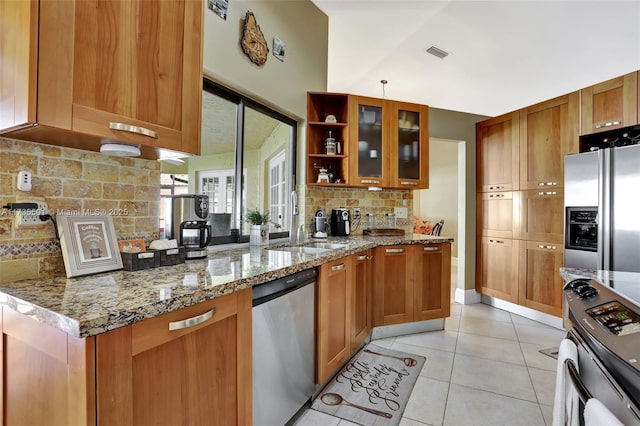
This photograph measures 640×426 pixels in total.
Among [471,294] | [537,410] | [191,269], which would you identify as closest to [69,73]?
[191,269]

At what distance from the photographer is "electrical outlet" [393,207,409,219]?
3502mm

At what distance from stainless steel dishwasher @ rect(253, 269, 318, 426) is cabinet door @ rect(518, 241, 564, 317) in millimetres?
2695

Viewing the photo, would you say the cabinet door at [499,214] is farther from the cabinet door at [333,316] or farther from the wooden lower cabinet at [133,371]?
the wooden lower cabinet at [133,371]

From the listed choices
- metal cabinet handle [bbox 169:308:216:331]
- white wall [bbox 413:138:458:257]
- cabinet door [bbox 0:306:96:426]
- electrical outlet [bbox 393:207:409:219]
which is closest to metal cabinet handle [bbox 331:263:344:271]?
metal cabinet handle [bbox 169:308:216:331]

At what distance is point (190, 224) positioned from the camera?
1.64 m

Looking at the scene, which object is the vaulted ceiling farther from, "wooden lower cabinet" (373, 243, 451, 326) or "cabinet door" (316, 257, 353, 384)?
"cabinet door" (316, 257, 353, 384)

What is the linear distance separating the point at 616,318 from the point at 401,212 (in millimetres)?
2707

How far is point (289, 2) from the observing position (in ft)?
8.70

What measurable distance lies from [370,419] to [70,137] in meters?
1.96

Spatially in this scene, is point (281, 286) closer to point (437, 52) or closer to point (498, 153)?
point (437, 52)

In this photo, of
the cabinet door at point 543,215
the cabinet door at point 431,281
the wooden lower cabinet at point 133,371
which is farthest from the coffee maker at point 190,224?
the cabinet door at point 543,215

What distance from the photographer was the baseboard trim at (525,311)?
10.2ft

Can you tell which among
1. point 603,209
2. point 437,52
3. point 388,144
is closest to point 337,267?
point 388,144

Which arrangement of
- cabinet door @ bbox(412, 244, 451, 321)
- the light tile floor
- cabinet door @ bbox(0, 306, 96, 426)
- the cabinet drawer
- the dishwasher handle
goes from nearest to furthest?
1. cabinet door @ bbox(0, 306, 96, 426)
2. the cabinet drawer
3. the dishwasher handle
4. the light tile floor
5. cabinet door @ bbox(412, 244, 451, 321)
